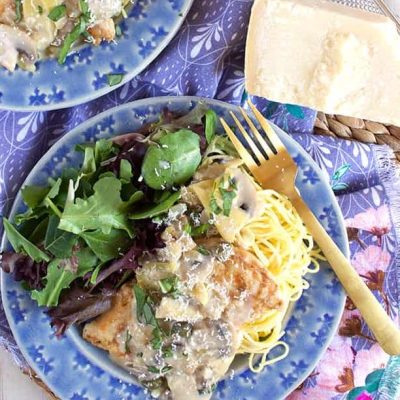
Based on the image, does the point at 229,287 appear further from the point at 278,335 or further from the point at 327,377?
the point at 327,377

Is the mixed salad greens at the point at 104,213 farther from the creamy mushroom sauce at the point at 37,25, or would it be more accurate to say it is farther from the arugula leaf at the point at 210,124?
the creamy mushroom sauce at the point at 37,25

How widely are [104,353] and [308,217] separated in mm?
781

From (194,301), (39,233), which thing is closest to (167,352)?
(194,301)

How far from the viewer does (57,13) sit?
85.7 inches

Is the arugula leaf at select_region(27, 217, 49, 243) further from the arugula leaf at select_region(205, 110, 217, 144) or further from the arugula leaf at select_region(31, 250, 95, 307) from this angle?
the arugula leaf at select_region(205, 110, 217, 144)

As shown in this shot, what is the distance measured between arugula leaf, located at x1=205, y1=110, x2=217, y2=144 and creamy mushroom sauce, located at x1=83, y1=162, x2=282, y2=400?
10cm

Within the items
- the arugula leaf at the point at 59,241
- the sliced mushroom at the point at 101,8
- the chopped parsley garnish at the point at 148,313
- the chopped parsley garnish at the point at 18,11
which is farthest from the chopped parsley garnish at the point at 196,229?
the chopped parsley garnish at the point at 18,11

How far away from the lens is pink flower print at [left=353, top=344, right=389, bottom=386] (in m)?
2.47

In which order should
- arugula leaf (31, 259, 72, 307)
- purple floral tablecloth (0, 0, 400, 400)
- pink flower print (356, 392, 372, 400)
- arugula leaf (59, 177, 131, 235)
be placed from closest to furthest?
arugula leaf (59, 177, 131, 235) → arugula leaf (31, 259, 72, 307) → purple floral tablecloth (0, 0, 400, 400) → pink flower print (356, 392, 372, 400)

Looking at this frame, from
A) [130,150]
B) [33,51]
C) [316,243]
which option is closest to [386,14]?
[316,243]

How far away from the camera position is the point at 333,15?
7.10ft

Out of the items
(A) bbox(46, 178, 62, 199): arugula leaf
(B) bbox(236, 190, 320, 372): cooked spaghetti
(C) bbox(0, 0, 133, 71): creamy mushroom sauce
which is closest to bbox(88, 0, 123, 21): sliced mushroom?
(C) bbox(0, 0, 133, 71): creamy mushroom sauce

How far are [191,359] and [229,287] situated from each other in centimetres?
25

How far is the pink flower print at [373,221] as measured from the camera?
2494 millimetres
